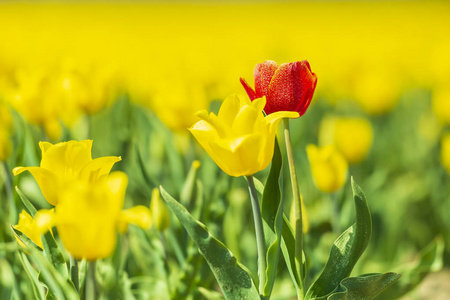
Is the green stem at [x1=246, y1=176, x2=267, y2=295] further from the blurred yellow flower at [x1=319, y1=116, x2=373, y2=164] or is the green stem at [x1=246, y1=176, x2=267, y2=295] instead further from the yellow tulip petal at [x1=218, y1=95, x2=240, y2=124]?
the blurred yellow flower at [x1=319, y1=116, x2=373, y2=164]

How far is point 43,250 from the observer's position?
0.83m

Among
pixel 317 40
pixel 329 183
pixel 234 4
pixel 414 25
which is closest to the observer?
pixel 329 183

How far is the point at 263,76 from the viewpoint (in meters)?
0.79

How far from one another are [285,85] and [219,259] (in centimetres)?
25

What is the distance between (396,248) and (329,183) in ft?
2.03

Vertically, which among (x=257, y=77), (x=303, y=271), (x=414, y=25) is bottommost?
(x=414, y=25)

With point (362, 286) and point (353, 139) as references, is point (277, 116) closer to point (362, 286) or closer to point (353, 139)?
point (362, 286)

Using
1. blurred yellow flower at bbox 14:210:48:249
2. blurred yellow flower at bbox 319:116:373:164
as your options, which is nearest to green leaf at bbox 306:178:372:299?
blurred yellow flower at bbox 14:210:48:249

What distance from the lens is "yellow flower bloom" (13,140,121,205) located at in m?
0.73

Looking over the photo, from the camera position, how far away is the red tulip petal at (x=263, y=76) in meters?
0.79

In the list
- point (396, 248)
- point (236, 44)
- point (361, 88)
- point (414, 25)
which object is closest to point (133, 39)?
point (236, 44)

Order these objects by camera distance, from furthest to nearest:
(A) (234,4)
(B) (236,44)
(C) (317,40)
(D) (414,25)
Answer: (A) (234,4)
(D) (414,25)
(C) (317,40)
(B) (236,44)

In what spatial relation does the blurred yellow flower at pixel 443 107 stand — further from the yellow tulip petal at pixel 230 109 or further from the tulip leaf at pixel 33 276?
the tulip leaf at pixel 33 276

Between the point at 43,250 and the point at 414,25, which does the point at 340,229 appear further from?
the point at 414,25
